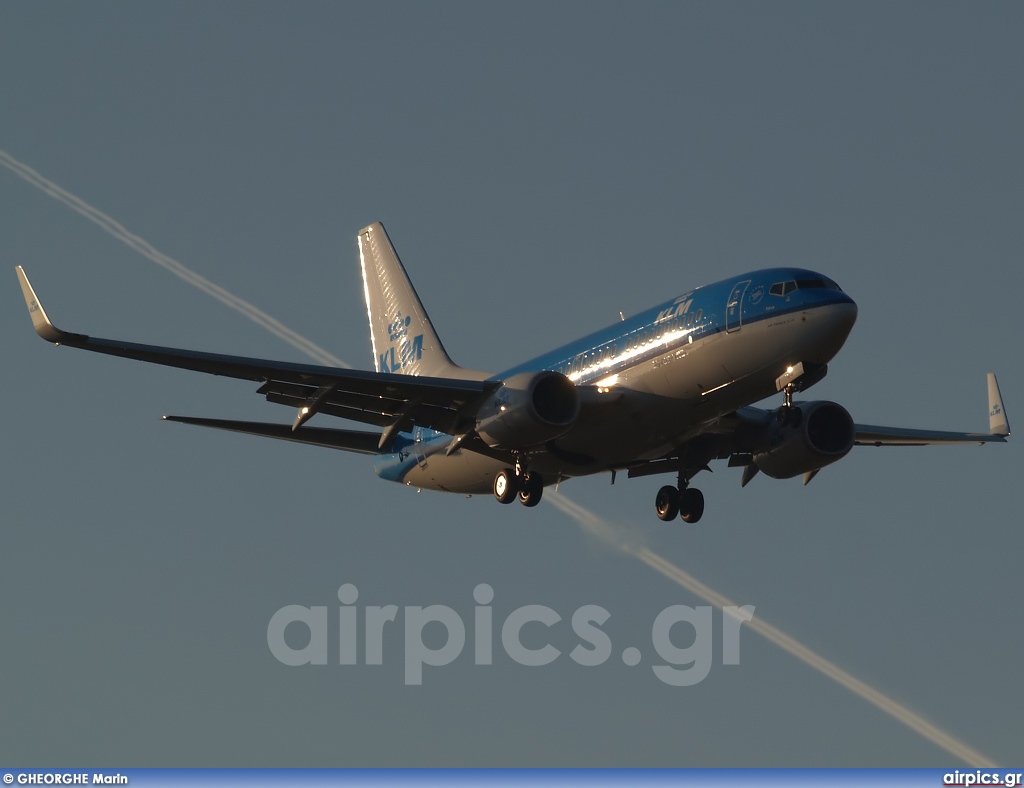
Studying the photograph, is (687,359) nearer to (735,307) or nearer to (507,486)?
(735,307)

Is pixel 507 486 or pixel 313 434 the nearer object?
pixel 507 486

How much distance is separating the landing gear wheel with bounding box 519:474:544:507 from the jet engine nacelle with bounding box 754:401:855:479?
6600 mm

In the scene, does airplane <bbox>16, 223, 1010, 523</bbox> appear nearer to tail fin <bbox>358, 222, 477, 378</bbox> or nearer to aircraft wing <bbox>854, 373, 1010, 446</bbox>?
aircraft wing <bbox>854, 373, 1010, 446</bbox>

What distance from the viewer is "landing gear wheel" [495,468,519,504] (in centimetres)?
4734

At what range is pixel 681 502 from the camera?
50.0m

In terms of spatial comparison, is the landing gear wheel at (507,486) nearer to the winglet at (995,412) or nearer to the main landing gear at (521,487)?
the main landing gear at (521,487)

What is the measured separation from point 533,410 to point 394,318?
652 inches

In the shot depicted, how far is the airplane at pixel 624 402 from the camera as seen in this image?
42.2m

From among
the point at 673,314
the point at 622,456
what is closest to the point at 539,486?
the point at 622,456

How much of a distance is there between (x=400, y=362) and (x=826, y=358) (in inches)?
768

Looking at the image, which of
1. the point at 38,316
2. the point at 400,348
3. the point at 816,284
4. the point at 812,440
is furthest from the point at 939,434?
the point at 38,316

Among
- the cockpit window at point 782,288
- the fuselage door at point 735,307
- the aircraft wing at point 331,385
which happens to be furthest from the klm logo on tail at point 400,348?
the cockpit window at point 782,288

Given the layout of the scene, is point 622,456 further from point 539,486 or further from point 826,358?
point 826,358

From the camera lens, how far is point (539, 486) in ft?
155
